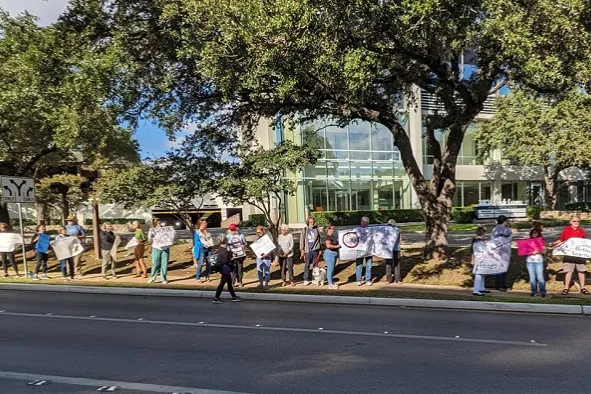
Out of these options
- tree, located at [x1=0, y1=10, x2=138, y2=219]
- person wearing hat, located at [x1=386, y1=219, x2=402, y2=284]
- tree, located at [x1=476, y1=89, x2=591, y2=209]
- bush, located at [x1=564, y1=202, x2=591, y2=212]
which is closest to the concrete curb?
person wearing hat, located at [x1=386, y1=219, x2=402, y2=284]

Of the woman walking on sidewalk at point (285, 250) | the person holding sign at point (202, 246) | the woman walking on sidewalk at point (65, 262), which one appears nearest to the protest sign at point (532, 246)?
the woman walking on sidewalk at point (285, 250)

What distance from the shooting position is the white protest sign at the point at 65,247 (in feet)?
53.1

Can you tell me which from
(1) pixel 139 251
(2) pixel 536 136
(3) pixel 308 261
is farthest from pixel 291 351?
(2) pixel 536 136

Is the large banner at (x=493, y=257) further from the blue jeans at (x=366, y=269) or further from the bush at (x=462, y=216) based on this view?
the bush at (x=462, y=216)

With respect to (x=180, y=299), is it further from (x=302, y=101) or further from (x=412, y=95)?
(x=412, y=95)

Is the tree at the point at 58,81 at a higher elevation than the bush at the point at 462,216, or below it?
higher

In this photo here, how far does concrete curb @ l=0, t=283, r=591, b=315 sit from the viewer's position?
10117 mm

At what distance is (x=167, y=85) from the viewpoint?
12602 millimetres

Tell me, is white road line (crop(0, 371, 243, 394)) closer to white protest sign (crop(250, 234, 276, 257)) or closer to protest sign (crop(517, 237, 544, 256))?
white protest sign (crop(250, 234, 276, 257))

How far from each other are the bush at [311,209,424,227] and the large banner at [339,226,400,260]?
19.8 metres

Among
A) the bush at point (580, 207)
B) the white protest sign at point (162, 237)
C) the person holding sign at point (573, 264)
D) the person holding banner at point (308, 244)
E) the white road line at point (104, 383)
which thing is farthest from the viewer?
the bush at point (580, 207)

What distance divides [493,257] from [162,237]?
Result: 881cm

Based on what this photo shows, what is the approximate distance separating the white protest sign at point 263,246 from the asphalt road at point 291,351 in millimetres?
2976

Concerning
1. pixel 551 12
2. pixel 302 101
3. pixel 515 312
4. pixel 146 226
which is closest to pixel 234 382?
pixel 515 312
